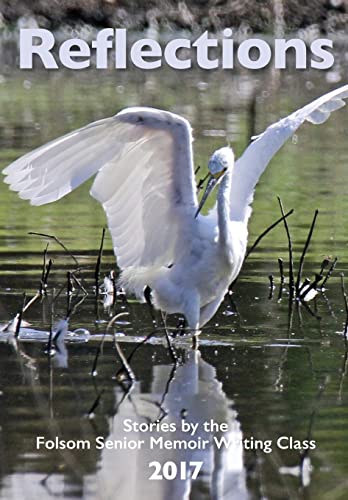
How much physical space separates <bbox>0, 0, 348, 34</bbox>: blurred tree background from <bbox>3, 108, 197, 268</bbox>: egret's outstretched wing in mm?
23615

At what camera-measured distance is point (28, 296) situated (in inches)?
380

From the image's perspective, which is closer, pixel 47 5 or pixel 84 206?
pixel 84 206

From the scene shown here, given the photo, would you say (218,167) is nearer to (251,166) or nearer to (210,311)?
(251,166)

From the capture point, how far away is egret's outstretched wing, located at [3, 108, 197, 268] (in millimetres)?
7891

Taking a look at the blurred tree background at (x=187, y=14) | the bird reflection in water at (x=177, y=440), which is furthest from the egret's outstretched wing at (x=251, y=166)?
the blurred tree background at (x=187, y=14)

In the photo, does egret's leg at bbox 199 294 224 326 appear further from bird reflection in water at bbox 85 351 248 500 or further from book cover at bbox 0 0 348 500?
bird reflection in water at bbox 85 351 248 500

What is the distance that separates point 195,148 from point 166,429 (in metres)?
11.1

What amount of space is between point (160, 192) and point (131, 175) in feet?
0.64

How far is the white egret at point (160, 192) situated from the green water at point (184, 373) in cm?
35

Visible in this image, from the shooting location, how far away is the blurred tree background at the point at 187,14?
31.9m

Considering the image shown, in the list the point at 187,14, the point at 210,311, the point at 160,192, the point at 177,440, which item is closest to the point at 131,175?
the point at 160,192

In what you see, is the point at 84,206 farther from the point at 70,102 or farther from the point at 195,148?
the point at 70,102

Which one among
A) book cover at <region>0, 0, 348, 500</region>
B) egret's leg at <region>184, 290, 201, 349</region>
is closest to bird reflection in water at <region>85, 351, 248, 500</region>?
book cover at <region>0, 0, 348, 500</region>

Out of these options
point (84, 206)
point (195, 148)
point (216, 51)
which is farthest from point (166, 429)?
point (216, 51)
